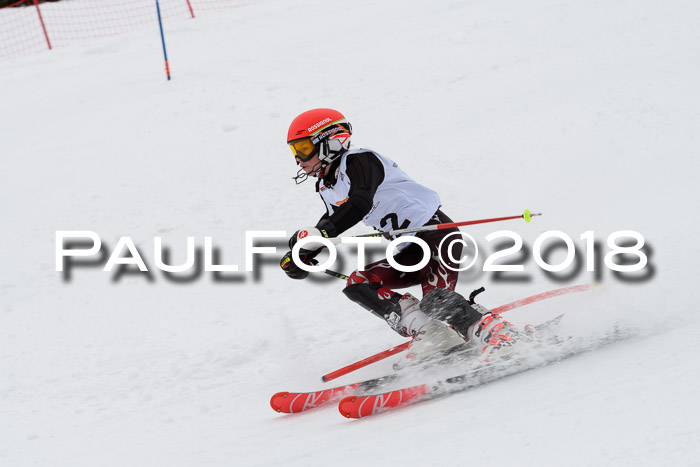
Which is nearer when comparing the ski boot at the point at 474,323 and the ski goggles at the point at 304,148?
the ski boot at the point at 474,323

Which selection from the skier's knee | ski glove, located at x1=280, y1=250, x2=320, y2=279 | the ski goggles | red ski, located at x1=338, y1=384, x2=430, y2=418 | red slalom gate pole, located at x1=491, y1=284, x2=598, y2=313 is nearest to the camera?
red ski, located at x1=338, y1=384, x2=430, y2=418

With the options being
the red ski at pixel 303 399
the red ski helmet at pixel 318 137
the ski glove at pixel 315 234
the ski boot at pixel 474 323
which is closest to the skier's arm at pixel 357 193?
the ski glove at pixel 315 234

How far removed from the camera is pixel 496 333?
3666 millimetres

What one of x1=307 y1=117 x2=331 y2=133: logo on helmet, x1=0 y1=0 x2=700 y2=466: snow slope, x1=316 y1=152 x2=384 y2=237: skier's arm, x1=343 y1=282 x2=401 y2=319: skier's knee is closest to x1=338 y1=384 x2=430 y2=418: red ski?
x1=0 y1=0 x2=700 y2=466: snow slope

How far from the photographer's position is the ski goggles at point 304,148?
3.87 m

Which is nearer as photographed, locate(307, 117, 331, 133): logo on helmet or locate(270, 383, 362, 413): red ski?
locate(307, 117, 331, 133): logo on helmet

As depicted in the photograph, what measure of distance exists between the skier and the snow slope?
48 centimetres

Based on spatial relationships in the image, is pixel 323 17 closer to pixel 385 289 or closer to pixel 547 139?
pixel 547 139

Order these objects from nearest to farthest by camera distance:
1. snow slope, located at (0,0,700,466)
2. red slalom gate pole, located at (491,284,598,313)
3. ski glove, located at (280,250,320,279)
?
snow slope, located at (0,0,700,466) → ski glove, located at (280,250,320,279) → red slalom gate pole, located at (491,284,598,313)

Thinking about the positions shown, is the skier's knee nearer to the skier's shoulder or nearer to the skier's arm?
the skier's arm

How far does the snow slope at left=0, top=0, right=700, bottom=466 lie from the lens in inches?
125

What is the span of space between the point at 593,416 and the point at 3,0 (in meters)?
19.4

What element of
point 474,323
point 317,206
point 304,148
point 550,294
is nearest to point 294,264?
point 304,148

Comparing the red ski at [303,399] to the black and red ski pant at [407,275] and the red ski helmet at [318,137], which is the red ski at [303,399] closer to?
the black and red ski pant at [407,275]
